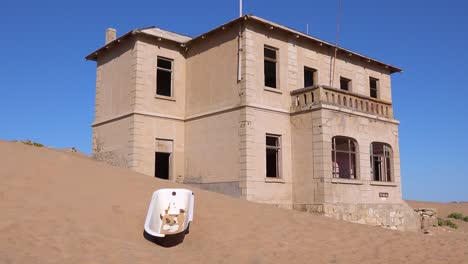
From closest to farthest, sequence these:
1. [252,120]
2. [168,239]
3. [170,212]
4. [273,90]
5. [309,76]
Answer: [168,239] → [170,212] → [252,120] → [273,90] → [309,76]

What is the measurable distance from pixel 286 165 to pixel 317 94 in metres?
3.04

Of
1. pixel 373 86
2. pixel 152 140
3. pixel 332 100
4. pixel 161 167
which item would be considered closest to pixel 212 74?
pixel 152 140

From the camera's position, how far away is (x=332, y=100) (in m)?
18.2

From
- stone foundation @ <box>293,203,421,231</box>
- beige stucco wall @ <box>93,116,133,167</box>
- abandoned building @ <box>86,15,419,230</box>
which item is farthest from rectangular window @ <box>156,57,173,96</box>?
stone foundation @ <box>293,203,421,231</box>

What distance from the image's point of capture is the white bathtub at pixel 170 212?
9625 millimetres

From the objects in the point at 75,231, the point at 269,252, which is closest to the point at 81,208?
the point at 75,231

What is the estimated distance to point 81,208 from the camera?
33.4 ft

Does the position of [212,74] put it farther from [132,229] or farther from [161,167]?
[132,229]

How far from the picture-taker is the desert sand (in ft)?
27.0

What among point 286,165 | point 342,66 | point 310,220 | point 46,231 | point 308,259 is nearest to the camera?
point 46,231

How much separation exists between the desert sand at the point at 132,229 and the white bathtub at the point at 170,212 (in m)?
0.36

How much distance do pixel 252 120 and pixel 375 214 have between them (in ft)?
21.3

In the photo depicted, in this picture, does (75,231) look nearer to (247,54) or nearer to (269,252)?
(269,252)

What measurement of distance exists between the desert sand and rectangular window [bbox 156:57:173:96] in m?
7.00
